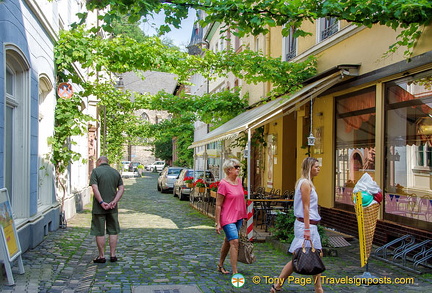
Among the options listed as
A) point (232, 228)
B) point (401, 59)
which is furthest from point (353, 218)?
point (232, 228)

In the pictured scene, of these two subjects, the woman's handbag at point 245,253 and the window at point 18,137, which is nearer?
the woman's handbag at point 245,253

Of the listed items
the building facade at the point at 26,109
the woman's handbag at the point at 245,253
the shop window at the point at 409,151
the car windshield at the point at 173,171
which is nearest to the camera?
the woman's handbag at the point at 245,253

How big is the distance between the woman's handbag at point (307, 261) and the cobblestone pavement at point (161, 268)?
3.17 ft

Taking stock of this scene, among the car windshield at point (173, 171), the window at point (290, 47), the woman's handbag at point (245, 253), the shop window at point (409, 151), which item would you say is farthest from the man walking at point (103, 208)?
the car windshield at point (173, 171)

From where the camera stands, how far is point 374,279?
21.6 ft

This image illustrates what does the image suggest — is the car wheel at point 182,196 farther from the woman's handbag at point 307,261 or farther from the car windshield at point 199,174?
the woman's handbag at point 307,261

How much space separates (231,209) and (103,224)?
2.40 metres

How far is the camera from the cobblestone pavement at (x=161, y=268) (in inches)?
250

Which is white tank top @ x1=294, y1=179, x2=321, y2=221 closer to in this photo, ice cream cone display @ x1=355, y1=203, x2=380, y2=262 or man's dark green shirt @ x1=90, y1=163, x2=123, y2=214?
ice cream cone display @ x1=355, y1=203, x2=380, y2=262

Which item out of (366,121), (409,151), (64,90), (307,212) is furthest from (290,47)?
(307,212)

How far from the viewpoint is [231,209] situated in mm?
6797

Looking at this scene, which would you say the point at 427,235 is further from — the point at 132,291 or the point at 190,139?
the point at 190,139

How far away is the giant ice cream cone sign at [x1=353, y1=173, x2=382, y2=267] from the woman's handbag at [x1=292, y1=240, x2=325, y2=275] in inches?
56.9

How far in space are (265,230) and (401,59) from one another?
4976mm
